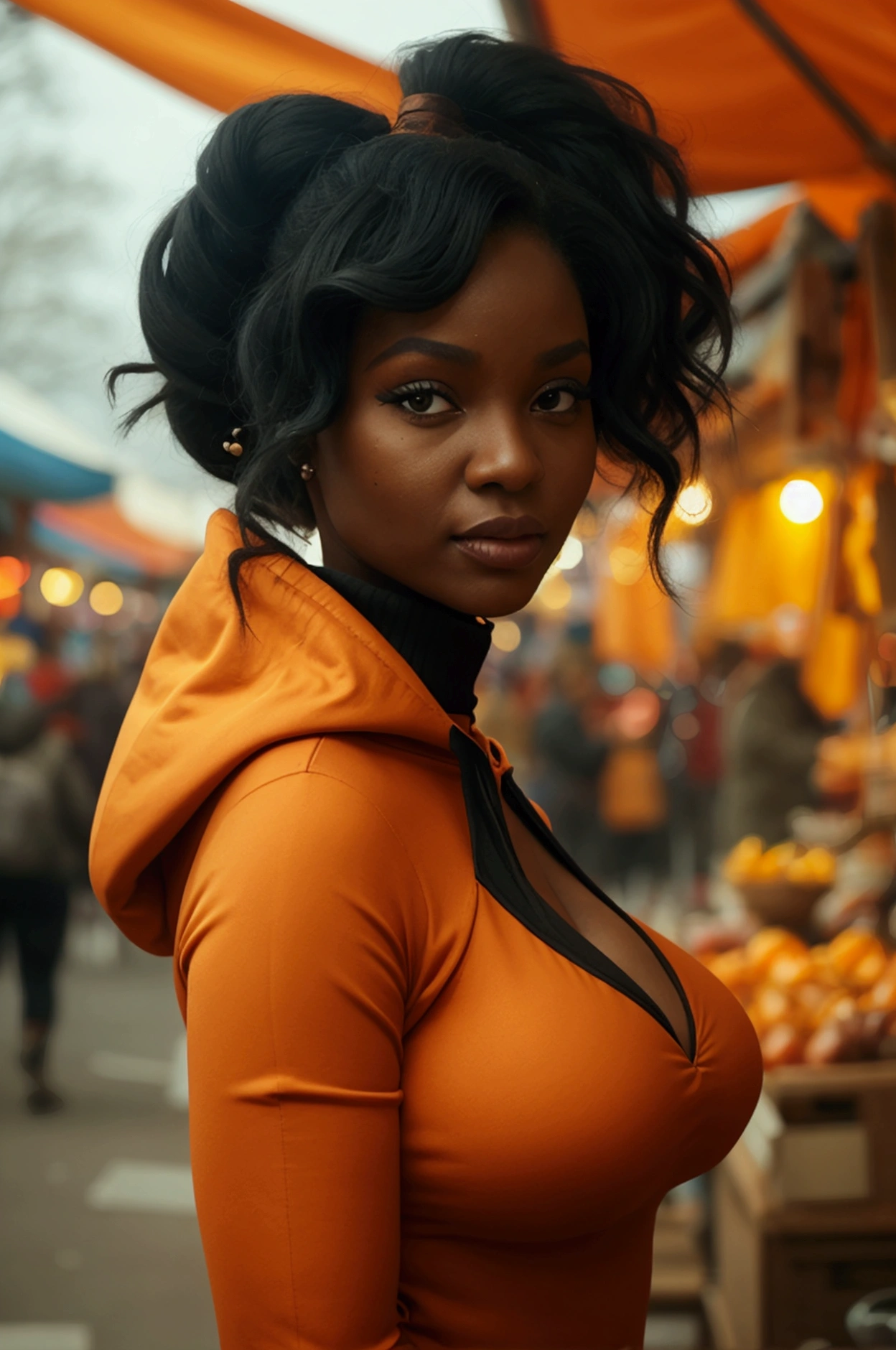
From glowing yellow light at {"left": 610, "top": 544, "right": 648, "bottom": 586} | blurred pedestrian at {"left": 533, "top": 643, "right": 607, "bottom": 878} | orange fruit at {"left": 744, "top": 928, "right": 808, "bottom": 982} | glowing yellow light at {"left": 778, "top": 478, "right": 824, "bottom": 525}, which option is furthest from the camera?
blurred pedestrian at {"left": 533, "top": 643, "right": 607, "bottom": 878}

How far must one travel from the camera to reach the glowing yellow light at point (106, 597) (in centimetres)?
1786

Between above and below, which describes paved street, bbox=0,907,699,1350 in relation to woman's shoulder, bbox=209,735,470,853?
below

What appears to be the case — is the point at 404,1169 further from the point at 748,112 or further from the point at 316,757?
the point at 748,112

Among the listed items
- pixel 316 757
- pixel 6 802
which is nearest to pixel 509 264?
pixel 316 757

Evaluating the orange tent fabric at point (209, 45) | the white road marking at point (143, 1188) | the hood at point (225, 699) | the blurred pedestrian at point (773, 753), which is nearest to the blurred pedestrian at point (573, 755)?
the blurred pedestrian at point (773, 753)

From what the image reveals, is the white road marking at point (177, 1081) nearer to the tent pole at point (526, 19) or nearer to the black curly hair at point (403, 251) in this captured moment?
the tent pole at point (526, 19)

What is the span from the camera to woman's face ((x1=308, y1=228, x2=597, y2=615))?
1.12 m

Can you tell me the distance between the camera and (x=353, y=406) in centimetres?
115

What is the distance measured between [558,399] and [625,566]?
18.5 feet

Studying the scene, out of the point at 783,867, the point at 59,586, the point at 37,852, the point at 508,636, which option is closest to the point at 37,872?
the point at 37,852

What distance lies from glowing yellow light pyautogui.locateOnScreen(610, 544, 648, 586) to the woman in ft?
17.6

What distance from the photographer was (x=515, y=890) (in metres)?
1.17

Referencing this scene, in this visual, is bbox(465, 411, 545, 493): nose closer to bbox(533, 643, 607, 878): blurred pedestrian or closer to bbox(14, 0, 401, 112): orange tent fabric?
bbox(14, 0, 401, 112): orange tent fabric

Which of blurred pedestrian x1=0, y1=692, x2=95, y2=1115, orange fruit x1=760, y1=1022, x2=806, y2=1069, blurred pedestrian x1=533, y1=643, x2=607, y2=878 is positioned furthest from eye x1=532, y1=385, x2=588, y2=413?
blurred pedestrian x1=533, y1=643, x2=607, y2=878
